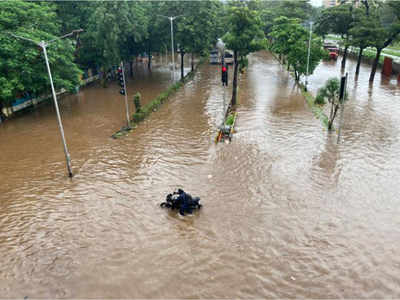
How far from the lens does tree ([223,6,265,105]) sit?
24453 millimetres

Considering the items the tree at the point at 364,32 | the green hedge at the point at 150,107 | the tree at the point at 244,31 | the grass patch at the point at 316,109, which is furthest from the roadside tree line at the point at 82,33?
the tree at the point at 364,32

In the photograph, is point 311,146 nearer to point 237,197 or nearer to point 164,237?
point 237,197

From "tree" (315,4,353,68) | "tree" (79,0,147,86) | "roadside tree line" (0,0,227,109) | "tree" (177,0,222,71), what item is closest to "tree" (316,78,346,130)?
"roadside tree line" (0,0,227,109)

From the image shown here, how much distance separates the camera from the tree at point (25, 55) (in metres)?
21.3

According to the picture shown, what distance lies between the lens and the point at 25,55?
70.7ft

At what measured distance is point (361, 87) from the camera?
3378 cm

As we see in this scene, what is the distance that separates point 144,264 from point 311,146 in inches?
504

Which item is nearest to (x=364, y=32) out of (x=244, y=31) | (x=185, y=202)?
(x=244, y=31)

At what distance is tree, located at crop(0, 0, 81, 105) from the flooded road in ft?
10.0

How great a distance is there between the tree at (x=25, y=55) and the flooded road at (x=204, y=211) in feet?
10.0

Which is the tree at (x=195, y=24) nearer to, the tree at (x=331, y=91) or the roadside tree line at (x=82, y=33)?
the roadside tree line at (x=82, y=33)

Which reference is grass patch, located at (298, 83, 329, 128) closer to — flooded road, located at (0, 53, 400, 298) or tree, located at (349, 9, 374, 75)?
flooded road, located at (0, 53, 400, 298)

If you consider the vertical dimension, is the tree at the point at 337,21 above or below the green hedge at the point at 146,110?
above

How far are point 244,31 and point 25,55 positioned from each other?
16.0 metres
